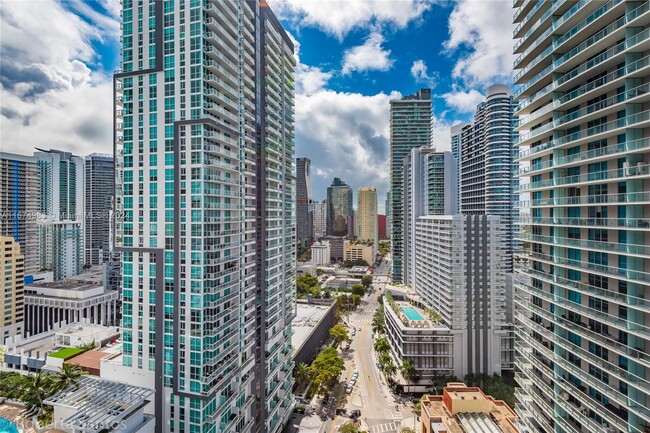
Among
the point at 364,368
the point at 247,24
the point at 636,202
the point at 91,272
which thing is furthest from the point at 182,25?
the point at 91,272

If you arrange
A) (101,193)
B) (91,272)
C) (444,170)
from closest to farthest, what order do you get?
(444,170)
(91,272)
(101,193)

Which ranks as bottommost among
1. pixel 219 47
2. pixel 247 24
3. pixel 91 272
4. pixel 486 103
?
pixel 91 272

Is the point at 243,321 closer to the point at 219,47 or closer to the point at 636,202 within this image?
the point at 219,47

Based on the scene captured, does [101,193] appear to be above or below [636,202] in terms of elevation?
above

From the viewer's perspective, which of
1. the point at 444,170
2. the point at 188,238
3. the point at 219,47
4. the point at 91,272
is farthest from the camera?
the point at 91,272

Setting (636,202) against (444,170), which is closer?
(636,202)

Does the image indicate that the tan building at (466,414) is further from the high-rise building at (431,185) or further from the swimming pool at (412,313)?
the high-rise building at (431,185)

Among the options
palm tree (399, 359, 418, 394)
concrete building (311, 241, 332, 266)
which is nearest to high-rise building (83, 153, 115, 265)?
concrete building (311, 241, 332, 266)
